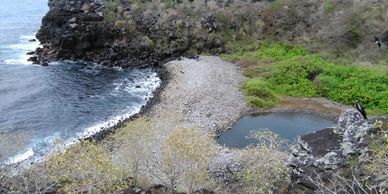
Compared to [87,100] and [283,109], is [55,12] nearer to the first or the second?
[87,100]

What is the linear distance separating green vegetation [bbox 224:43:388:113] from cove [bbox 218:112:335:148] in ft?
13.5

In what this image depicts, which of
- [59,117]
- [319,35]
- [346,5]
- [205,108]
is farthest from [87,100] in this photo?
[346,5]

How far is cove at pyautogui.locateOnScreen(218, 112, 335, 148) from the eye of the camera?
192 feet

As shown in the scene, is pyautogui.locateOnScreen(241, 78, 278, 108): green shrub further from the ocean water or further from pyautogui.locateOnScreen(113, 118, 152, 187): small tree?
pyautogui.locateOnScreen(113, 118, 152, 187): small tree

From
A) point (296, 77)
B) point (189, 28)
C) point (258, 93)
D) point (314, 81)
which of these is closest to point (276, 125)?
point (258, 93)

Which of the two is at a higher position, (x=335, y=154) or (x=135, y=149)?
(x=335, y=154)

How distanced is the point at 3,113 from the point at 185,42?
41.9m

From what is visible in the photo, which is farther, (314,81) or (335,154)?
(314,81)

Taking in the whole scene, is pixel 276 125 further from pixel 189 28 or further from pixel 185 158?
pixel 189 28

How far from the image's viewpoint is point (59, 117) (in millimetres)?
66438

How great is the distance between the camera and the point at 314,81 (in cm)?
7569

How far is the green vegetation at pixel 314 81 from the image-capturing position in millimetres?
69688

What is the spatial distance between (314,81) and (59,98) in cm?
4217

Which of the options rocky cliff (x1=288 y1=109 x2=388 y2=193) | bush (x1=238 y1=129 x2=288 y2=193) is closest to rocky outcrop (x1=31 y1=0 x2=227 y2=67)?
bush (x1=238 y1=129 x2=288 y2=193)
